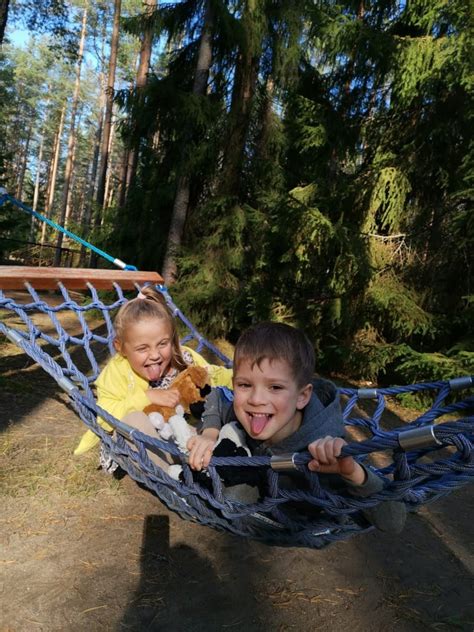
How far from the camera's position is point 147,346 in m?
2.15

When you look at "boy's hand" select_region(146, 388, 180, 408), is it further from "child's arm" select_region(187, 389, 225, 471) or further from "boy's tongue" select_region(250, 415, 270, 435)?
"boy's tongue" select_region(250, 415, 270, 435)

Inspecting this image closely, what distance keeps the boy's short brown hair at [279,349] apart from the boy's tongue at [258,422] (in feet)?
0.45

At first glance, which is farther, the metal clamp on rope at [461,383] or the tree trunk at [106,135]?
the tree trunk at [106,135]

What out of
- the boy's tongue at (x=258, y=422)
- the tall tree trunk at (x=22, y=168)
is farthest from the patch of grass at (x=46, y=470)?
the tall tree trunk at (x=22, y=168)

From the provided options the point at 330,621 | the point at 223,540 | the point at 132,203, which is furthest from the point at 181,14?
the point at 330,621

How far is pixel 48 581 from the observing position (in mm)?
1890

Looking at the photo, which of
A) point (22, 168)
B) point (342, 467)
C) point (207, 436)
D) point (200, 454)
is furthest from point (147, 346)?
point (22, 168)

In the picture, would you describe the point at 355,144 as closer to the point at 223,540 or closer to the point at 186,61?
the point at 186,61

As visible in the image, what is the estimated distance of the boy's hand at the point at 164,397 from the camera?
2160 millimetres

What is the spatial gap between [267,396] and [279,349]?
137 millimetres

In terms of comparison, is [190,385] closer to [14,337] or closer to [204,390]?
[204,390]

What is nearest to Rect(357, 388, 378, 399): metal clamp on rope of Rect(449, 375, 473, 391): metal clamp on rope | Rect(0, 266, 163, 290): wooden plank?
Rect(449, 375, 473, 391): metal clamp on rope

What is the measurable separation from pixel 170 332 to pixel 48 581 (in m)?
1.06

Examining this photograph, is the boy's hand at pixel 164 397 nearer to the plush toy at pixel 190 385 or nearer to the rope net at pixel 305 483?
the plush toy at pixel 190 385
